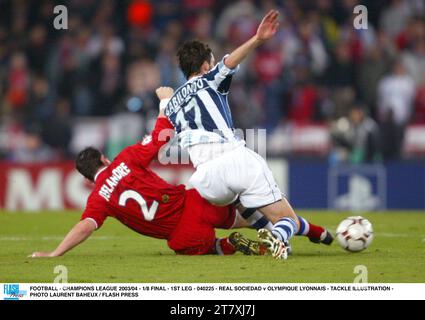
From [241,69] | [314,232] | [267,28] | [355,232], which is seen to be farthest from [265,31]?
[241,69]

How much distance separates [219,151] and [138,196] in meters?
0.86

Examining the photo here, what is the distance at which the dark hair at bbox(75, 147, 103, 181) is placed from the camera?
9578 millimetres

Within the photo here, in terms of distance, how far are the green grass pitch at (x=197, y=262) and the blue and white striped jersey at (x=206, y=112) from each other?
3.64 ft

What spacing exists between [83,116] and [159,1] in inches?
139

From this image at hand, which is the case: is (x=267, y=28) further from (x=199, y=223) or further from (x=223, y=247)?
(x=223, y=247)

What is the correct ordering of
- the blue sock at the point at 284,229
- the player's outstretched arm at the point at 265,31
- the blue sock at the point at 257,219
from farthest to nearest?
the blue sock at the point at 257,219 → the blue sock at the point at 284,229 → the player's outstretched arm at the point at 265,31

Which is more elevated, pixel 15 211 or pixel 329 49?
pixel 329 49

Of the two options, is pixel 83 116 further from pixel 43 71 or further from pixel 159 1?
pixel 159 1

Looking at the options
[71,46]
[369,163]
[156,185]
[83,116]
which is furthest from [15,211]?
[156,185]

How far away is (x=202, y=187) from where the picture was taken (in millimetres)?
9234

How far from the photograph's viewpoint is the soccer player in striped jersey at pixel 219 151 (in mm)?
9047

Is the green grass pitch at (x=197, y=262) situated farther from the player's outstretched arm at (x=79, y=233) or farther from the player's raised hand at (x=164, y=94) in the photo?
the player's raised hand at (x=164, y=94)

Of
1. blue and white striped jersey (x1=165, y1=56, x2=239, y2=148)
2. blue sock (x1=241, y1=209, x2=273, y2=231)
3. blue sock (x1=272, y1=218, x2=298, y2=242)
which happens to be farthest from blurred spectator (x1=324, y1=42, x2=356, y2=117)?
blue sock (x1=272, y1=218, x2=298, y2=242)

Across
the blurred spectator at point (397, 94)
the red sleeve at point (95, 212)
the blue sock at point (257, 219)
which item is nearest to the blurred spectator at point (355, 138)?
the blurred spectator at point (397, 94)
